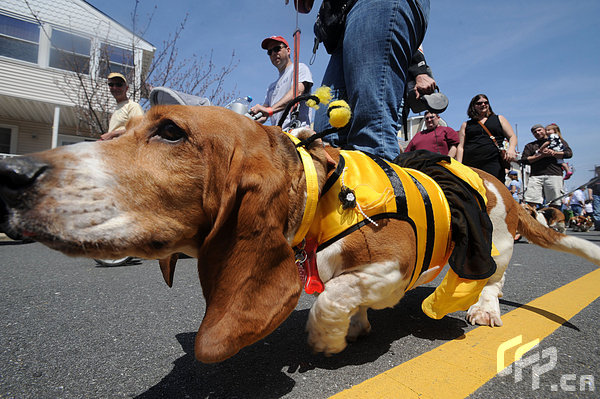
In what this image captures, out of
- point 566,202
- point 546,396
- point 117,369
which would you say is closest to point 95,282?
point 117,369

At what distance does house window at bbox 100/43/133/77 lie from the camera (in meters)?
11.5

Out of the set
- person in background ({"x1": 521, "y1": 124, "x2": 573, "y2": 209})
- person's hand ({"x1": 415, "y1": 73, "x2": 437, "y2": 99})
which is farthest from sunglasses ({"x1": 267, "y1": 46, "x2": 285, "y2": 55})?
person in background ({"x1": 521, "y1": 124, "x2": 573, "y2": 209})

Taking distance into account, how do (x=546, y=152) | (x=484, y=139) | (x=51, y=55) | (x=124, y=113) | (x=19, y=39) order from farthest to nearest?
(x=51, y=55) < (x=19, y=39) < (x=546, y=152) < (x=124, y=113) < (x=484, y=139)

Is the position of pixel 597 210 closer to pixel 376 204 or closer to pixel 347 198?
pixel 376 204

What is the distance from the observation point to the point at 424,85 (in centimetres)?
260

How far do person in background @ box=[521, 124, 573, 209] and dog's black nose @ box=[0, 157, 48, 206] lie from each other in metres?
8.63

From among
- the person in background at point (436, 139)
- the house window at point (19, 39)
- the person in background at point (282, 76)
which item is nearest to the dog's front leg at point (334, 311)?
the person in background at point (282, 76)

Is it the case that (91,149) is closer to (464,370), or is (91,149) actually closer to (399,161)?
(464,370)

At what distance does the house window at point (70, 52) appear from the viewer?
11570 millimetres

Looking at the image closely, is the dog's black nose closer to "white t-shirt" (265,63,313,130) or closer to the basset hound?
the basset hound

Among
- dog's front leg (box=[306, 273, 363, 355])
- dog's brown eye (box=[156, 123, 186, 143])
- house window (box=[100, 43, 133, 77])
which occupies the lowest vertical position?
dog's front leg (box=[306, 273, 363, 355])

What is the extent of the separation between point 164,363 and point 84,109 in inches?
492

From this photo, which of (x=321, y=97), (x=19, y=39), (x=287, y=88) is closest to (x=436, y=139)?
(x=287, y=88)

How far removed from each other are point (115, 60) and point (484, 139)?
12693 millimetres
